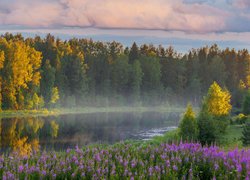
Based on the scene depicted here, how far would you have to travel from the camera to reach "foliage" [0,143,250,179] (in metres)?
9.64

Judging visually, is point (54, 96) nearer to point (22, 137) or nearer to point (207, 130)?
point (22, 137)

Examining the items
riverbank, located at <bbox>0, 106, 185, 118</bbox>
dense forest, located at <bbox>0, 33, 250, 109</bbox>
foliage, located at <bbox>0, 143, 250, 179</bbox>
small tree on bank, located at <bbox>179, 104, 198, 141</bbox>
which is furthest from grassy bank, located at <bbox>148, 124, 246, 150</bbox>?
dense forest, located at <bbox>0, 33, 250, 109</bbox>

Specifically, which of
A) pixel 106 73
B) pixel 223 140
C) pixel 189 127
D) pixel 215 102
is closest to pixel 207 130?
pixel 189 127

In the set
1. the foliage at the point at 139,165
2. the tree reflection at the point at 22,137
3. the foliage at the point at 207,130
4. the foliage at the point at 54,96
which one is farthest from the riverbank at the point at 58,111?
the foliage at the point at 139,165

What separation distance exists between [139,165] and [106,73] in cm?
10056

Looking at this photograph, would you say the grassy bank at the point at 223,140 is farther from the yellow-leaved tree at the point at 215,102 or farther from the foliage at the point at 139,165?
the foliage at the point at 139,165

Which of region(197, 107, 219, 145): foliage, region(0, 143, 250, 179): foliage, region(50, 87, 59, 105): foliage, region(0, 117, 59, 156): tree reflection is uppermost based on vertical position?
region(0, 143, 250, 179): foliage

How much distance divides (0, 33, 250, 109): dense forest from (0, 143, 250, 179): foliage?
213 feet

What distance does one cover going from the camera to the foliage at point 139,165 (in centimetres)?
964

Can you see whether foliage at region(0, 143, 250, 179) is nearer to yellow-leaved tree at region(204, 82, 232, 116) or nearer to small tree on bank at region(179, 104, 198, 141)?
small tree on bank at region(179, 104, 198, 141)

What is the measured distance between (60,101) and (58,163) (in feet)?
274

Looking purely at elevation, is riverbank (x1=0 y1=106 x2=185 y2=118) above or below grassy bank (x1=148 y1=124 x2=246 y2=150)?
below

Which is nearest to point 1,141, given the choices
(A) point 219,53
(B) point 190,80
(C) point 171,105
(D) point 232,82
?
(C) point 171,105

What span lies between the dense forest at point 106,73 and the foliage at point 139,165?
213ft
